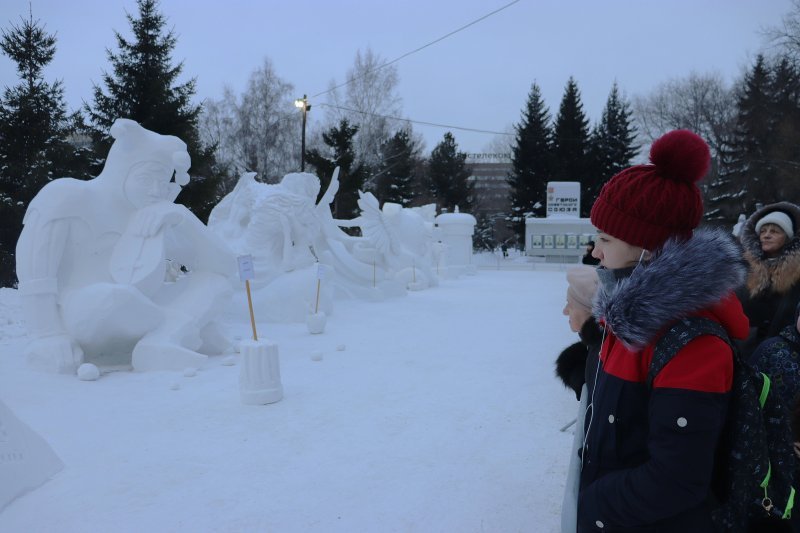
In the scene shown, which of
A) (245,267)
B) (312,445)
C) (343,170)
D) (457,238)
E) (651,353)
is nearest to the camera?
(651,353)

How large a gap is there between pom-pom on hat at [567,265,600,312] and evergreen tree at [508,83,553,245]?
34.2 m

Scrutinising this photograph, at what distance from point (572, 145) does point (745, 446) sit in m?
38.1

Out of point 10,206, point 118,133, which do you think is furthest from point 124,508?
point 10,206

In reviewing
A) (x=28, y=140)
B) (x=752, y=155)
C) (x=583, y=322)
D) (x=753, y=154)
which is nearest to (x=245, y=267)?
(x=583, y=322)

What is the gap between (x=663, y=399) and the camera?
1182 millimetres

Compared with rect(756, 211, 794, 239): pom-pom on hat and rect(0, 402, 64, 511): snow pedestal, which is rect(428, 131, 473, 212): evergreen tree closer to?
rect(756, 211, 794, 239): pom-pom on hat

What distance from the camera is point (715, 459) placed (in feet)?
4.11

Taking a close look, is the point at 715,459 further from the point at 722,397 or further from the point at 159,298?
the point at 159,298

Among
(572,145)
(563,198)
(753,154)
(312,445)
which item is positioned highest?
(572,145)

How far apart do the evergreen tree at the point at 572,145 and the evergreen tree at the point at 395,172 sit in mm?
11460

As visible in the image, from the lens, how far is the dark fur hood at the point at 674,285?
4.05ft

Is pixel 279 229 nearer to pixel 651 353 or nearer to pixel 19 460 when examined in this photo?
pixel 19 460

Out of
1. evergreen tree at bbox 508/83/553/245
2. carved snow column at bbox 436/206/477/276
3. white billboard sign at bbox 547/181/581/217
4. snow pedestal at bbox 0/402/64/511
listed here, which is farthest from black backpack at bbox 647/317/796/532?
evergreen tree at bbox 508/83/553/245

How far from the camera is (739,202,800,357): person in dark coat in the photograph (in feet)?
8.96
